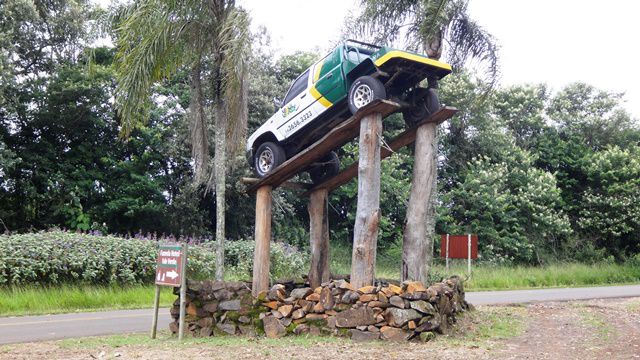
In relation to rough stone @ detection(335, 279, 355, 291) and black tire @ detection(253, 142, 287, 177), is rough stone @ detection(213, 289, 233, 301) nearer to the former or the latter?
rough stone @ detection(335, 279, 355, 291)

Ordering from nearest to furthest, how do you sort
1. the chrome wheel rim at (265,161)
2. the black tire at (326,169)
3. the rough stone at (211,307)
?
the rough stone at (211,307) < the chrome wheel rim at (265,161) < the black tire at (326,169)

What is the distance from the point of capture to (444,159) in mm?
32969

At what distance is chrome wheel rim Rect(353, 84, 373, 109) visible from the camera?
32.8 ft

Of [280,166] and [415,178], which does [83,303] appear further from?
[415,178]

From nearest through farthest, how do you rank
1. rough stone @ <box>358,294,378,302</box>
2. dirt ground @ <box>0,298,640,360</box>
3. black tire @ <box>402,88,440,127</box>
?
dirt ground @ <box>0,298,640,360</box> < rough stone @ <box>358,294,378,302</box> < black tire @ <box>402,88,440,127</box>

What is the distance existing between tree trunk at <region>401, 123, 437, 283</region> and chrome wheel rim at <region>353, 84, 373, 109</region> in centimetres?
167

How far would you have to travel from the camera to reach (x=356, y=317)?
9.34 meters

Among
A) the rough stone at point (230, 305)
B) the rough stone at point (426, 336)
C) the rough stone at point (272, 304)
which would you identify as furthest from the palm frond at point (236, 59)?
the rough stone at point (426, 336)

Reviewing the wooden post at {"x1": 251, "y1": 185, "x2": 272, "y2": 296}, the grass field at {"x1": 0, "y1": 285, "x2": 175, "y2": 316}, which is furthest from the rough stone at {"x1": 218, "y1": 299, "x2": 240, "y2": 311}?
the grass field at {"x1": 0, "y1": 285, "x2": 175, "y2": 316}

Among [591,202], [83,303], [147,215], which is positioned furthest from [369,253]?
[591,202]

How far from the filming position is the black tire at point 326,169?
12141 mm

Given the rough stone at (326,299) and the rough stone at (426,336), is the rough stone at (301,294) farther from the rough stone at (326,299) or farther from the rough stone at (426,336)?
the rough stone at (426,336)

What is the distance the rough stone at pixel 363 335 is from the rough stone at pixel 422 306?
28.4 inches

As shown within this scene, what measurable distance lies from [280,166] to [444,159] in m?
23.3
